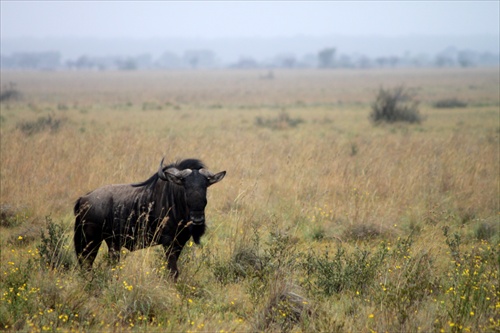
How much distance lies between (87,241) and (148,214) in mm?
943

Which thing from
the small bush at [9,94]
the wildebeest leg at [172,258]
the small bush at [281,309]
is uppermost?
the small bush at [9,94]

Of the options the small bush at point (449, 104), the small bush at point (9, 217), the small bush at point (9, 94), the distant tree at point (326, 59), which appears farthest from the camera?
the distant tree at point (326, 59)

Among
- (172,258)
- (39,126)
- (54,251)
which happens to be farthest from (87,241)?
(39,126)

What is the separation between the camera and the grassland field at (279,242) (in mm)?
4961

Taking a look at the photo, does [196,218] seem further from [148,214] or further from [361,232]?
[361,232]

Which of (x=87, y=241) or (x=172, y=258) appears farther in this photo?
(x=87, y=241)

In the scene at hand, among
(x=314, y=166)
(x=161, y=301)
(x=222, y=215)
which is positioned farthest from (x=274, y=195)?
(x=161, y=301)

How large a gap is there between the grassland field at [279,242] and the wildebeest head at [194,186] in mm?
648

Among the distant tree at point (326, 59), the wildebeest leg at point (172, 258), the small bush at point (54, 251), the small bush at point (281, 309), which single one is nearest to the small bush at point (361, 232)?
the small bush at point (281, 309)

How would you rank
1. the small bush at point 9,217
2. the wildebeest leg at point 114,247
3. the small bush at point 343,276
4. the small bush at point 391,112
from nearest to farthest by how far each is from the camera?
the small bush at point 343,276
the wildebeest leg at point 114,247
the small bush at point 9,217
the small bush at point 391,112

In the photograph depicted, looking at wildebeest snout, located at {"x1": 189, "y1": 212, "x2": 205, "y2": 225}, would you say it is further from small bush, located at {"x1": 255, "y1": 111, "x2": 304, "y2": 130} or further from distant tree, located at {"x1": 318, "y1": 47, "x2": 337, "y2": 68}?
distant tree, located at {"x1": 318, "y1": 47, "x2": 337, "y2": 68}

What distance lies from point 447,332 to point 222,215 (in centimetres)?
520

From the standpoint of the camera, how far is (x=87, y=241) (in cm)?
617

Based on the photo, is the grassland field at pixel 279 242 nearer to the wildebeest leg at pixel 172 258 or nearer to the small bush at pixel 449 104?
the wildebeest leg at pixel 172 258
